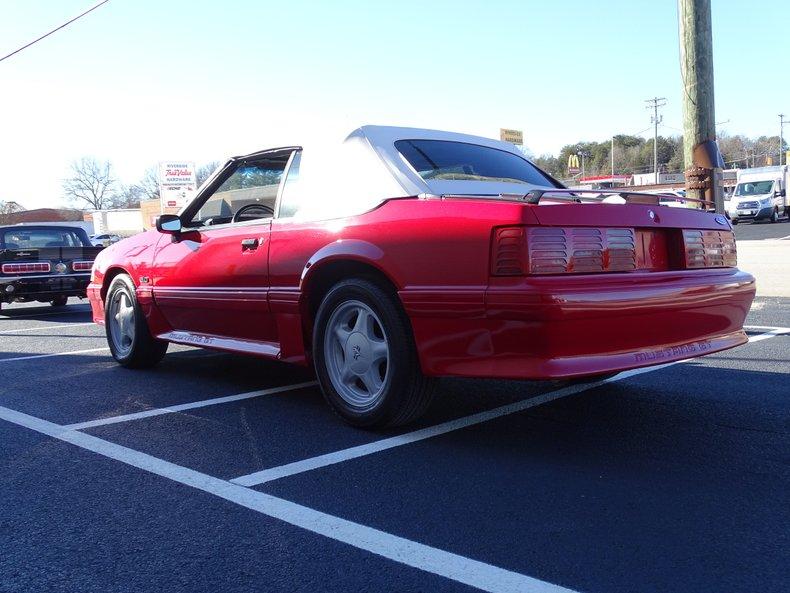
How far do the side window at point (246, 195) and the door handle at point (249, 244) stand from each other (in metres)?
0.21

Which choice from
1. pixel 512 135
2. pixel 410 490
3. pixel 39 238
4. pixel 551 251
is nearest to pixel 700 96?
pixel 551 251

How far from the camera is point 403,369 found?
356 cm

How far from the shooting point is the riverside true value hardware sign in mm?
41672

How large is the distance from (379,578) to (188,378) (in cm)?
361

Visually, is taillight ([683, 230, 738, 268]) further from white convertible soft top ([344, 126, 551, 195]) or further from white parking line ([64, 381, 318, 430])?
white parking line ([64, 381, 318, 430])

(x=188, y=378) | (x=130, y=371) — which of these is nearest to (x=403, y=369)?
(x=188, y=378)

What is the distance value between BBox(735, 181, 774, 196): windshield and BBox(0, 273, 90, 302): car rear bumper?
34.5 metres

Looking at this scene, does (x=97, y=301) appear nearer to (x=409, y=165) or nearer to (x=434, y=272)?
(x=409, y=165)

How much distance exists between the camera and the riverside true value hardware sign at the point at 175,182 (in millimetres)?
41672

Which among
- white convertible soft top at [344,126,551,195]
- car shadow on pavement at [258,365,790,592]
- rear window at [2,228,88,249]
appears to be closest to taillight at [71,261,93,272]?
rear window at [2,228,88,249]

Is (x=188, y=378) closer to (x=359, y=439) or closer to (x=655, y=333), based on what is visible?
(x=359, y=439)

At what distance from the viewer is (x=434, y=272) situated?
11.1 feet

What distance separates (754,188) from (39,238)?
34.9 m

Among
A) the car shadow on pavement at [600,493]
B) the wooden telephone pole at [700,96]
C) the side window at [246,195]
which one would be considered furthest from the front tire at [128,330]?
the wooden telephone pole at [700,96]
